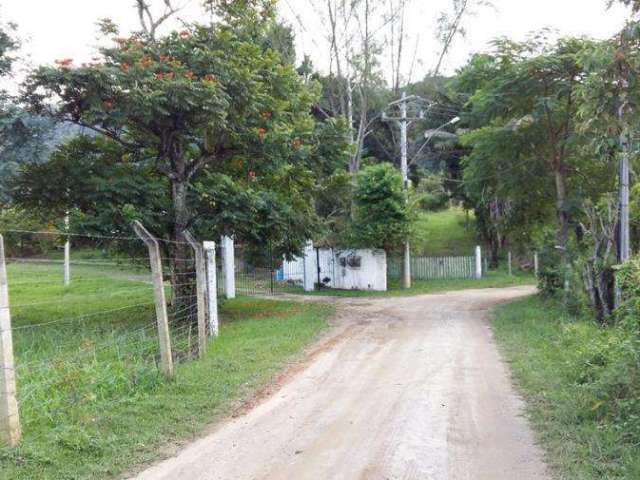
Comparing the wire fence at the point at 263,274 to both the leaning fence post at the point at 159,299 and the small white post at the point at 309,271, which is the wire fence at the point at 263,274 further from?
the leaning fence post at the point at 159,299

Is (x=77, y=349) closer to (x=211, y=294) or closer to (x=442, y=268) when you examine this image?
(x=211, y=294)

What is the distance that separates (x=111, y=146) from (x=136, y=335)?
747 centimetres

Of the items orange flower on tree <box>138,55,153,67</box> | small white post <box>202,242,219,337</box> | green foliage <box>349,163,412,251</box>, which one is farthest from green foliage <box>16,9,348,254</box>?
green foliage <box>349,163,412,251</box>

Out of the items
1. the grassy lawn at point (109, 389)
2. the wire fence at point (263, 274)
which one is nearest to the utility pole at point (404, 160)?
the wire fence at point (263, 274)

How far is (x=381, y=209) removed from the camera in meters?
23.0

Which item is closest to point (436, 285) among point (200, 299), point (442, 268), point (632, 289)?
point (442, 268)

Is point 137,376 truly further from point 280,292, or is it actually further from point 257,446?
point 280,292

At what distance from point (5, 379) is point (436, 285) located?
21836 millimetres

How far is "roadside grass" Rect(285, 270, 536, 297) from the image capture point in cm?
2266

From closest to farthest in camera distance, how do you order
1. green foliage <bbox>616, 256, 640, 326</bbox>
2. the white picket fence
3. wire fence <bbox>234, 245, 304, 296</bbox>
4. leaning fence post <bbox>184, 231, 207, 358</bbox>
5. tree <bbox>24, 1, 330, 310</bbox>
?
green foliage <bbox>616, 256, 640, 326</bbox> < leaning fence post <bbox>184, 231, 207, 358</bbox> < tree <bbox>24, 1, 330, 310</bbox> < wire fence <bbox>234, 245, 304, 296</bbox> < the white picket fence

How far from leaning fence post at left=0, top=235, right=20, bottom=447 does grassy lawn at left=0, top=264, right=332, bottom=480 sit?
173 mm

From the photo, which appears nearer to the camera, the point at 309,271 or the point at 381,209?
the point at 381,209

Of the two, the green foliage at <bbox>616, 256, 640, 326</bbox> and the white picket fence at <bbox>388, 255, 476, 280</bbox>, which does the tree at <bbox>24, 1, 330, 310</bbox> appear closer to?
the green foliage at <bbox>616, 256, 640, 326</bbox>

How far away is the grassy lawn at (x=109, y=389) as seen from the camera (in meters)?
5.11
